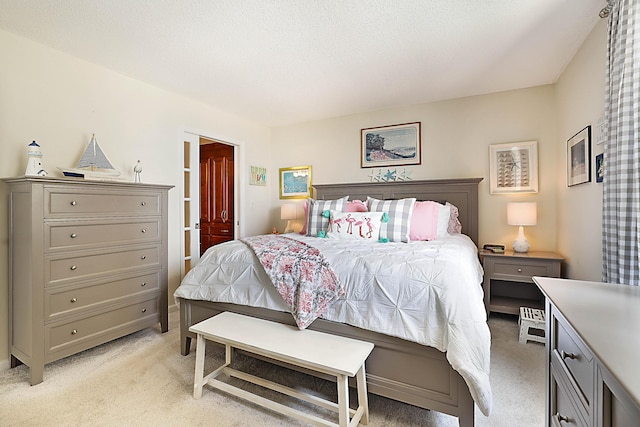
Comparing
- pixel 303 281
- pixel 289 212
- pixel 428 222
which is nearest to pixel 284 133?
pixel 289 212

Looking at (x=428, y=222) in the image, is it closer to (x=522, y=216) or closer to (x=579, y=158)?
(x=522, y=216)

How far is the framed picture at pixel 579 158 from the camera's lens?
225cm

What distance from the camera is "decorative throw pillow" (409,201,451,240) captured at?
2.81 metres

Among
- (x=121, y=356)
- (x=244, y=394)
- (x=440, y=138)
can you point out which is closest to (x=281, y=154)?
(x=440, y=138)

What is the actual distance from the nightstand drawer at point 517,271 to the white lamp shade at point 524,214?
0.43m

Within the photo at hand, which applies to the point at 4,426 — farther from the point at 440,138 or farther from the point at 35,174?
the point at 440,138

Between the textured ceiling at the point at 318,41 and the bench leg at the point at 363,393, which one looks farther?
the textured ceiling at the point at 318,41

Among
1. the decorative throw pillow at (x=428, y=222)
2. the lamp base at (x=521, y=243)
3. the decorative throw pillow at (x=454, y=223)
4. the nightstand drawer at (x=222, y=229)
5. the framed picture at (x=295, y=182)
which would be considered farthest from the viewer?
the framed picture at (x=295, y=182)

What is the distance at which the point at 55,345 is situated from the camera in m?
2.05

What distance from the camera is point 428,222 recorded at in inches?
112

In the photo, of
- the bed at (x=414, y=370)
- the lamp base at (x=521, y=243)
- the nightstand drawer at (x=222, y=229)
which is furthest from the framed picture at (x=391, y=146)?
the bed at (x=414, y=370)

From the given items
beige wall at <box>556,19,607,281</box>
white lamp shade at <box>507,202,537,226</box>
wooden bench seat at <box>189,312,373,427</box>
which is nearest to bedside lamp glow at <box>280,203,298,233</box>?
wooden bench seat at <box>189,312,373,427</box>

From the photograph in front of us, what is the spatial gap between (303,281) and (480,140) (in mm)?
2826

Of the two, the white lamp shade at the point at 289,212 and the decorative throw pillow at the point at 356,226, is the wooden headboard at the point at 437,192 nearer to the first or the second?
the white lamp shade at the point at 289,212
